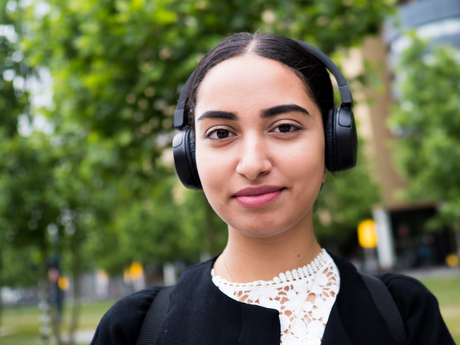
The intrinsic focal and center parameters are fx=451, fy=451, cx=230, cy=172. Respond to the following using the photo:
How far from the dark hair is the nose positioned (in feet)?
0.93

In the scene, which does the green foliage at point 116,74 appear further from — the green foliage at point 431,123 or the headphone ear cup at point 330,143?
the green foliage at point 431,123

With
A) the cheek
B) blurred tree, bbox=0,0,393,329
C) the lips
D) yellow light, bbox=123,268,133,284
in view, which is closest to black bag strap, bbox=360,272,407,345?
the lips

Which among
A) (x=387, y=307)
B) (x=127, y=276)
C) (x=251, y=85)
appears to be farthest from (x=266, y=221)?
(x=127, y=276)

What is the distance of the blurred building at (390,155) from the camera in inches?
1139

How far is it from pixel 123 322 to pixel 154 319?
0.10 meters

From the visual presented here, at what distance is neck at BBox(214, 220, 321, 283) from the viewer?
1.52 meters

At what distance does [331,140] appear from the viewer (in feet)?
4.98

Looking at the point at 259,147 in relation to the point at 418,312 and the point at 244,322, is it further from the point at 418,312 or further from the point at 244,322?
the point at 418,312

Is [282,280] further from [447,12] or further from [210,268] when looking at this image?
[447,12]

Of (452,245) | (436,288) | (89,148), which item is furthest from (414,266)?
(89,148)

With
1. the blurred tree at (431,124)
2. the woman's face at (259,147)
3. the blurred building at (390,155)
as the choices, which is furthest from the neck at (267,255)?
the blurred building at (390,155)

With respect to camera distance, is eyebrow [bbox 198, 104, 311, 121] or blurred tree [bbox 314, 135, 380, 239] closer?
eyebrow [bbox 198, 104, 311, 121]

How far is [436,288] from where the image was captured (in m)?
17.0

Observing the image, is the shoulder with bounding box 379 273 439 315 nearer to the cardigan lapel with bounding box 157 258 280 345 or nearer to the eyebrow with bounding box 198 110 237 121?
the cardigan lapel with bounding box 157 258 280 345
